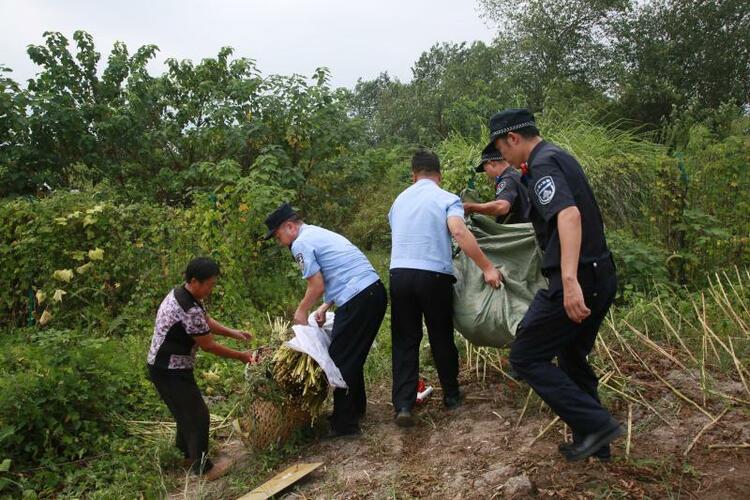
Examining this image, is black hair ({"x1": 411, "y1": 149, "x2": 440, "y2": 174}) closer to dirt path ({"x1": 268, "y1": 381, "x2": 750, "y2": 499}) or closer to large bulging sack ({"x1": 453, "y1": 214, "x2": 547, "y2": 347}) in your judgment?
large bulging sack ({"x1": 453, "y1": 214, "x2": 547, "y2": 347})

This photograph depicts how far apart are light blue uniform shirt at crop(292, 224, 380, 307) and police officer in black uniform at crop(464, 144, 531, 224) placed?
34.5 inches

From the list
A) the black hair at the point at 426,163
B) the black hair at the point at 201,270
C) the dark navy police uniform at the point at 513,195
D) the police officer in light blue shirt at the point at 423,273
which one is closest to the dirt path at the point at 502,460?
the police officer in light blue shirt at the point at 423,273

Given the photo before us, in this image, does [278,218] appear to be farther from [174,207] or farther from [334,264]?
[174,207]

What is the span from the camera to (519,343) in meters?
3.36

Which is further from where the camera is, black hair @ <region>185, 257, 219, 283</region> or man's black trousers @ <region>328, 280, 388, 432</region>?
man's black trousers @ <region>328, 280, 388, 432</region>

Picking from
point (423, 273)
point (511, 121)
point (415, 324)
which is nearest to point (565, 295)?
point (511, 121)

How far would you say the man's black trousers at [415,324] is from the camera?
4.30 m

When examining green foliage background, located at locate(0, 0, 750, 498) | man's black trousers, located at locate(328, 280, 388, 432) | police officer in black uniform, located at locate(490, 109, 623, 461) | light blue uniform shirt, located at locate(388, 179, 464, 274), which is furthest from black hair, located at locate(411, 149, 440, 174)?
green foliage background, located at locate(0, 0, 750, 498)

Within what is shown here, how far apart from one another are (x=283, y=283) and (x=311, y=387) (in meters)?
3.84

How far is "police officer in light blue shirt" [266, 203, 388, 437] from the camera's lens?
444cm

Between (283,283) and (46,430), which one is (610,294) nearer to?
(46,430)

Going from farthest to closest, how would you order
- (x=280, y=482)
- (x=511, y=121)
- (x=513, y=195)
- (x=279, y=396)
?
(x=513, y=195)
(x=279, y=396)
(x=280, y=482)
(x=511, y=121)

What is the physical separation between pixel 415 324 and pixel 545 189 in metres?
1.59

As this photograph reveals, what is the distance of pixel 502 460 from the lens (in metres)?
3.65
